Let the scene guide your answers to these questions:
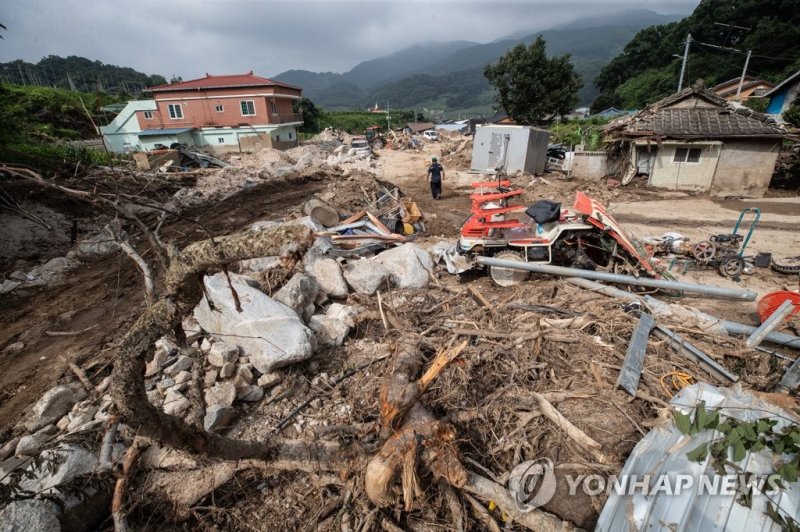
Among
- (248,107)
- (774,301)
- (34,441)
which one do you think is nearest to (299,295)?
(34,441)

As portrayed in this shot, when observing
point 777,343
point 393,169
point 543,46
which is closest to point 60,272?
point 777,343

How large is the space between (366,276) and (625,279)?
12.8 feet

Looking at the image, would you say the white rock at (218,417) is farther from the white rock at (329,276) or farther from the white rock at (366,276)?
the white rock at (366,276)

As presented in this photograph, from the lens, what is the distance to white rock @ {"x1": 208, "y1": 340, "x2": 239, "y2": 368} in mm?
3947

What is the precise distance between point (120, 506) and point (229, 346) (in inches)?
80.5

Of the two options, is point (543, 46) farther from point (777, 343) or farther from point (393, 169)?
point (777, 343)

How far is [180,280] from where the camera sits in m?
2.05

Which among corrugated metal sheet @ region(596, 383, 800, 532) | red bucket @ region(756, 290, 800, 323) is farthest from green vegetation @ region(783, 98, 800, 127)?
corrugated metal sheet @ region(596, 383, 800, 532)

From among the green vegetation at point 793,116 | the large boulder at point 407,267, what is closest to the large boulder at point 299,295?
the large boulder at point 407,267

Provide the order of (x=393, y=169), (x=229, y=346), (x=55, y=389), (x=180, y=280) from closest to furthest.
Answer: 1. (x=180, y=280)
2. (x=55, y=389)
3. (x=229, y=346)
4. (x=393, y=169)

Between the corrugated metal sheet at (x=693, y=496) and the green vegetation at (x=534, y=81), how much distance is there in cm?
3126

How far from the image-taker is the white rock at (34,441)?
3.08 m

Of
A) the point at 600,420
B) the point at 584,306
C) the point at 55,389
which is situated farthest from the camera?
the point at 584,306

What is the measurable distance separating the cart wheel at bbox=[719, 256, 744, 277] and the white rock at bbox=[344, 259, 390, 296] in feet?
20.3
